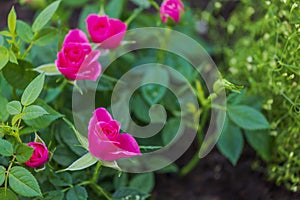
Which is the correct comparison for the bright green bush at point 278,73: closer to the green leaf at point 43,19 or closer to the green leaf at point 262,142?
the green leaf at point 262,142

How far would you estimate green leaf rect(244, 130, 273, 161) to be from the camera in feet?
4.38

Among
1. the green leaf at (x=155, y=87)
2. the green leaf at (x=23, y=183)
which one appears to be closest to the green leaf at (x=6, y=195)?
the green leaf at (x=23, y=183)

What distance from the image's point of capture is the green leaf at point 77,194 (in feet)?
3.50

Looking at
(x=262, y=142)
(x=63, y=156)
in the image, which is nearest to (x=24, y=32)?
(x=63, y=156)

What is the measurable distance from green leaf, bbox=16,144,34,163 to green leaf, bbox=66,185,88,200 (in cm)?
15

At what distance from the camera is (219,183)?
1469 millimetres

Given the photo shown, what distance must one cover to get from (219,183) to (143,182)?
26 cm

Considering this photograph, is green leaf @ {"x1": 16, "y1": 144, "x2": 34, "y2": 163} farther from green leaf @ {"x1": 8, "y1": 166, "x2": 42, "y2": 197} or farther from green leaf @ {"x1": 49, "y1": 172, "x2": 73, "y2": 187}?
green leaf @ {"x1": 49, "y1": 172, "x2": 73, "y2": 187}

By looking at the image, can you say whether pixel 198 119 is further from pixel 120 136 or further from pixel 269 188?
pixel 120 136

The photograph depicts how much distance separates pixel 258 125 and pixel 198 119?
23cm

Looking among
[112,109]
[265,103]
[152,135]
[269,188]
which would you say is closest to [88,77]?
[112,109]

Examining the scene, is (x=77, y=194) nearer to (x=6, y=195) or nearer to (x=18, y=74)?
(x=6, y=195)

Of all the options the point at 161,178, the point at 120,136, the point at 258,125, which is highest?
the point at 120,136

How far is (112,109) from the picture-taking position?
1.24 metres
